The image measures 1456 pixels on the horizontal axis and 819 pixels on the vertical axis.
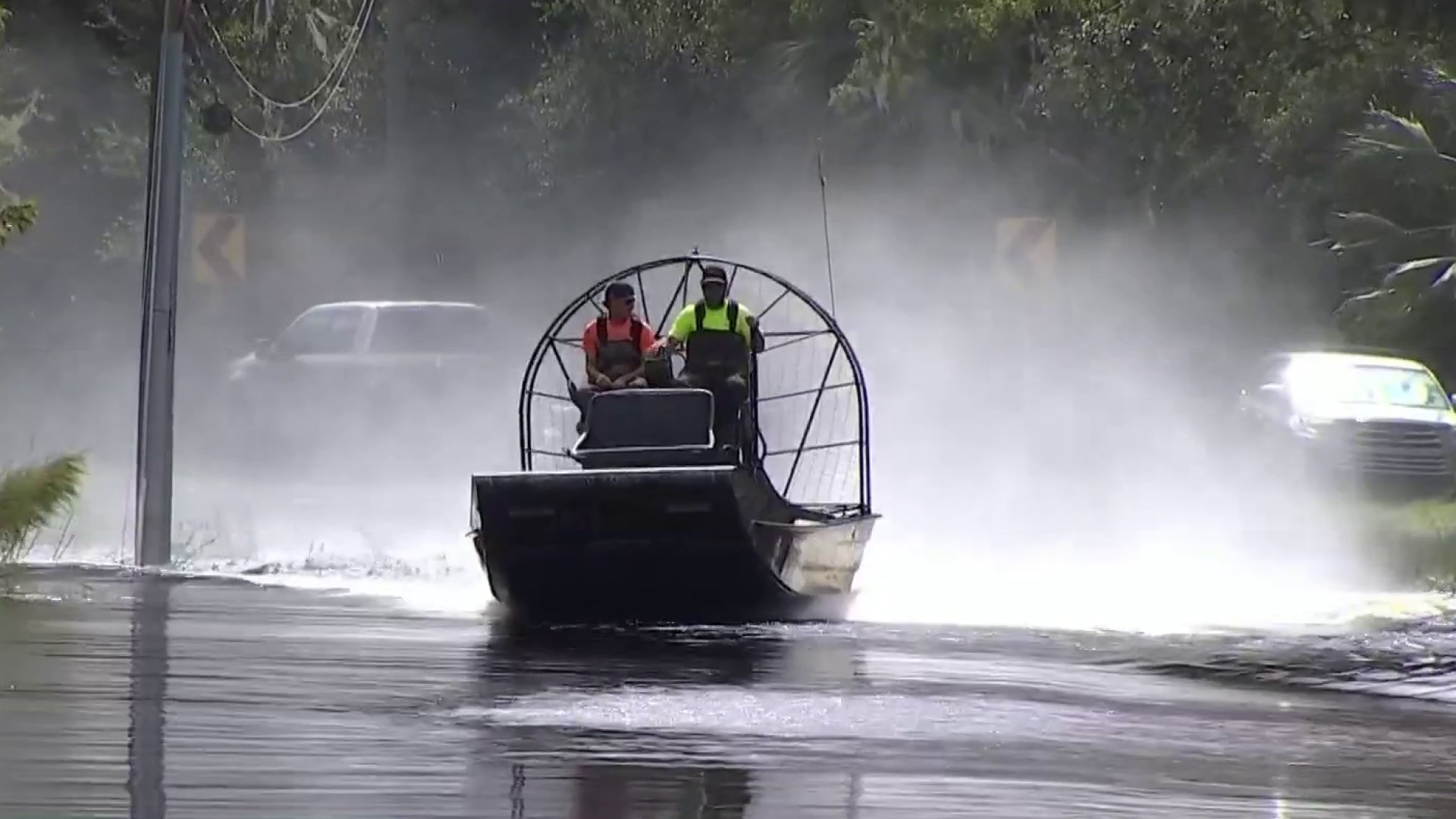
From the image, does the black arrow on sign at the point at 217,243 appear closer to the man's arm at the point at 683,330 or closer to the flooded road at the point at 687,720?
the flooded road at the point at 687,720

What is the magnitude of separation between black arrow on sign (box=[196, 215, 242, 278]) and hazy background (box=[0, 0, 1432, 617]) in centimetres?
135

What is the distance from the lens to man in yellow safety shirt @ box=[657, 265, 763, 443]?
1805 centimetres

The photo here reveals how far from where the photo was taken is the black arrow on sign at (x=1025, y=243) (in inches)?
883

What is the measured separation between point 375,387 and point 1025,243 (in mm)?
11046

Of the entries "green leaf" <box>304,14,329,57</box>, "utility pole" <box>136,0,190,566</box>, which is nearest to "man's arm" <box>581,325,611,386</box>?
"utility pole" <box>136,0,190,566</box>

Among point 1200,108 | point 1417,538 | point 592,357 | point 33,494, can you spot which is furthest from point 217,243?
point 1200,108

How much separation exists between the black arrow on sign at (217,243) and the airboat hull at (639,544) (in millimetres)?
5518

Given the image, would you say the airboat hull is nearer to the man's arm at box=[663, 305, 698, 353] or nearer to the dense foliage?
the man's arm at box=[663, 305, 698, 353]

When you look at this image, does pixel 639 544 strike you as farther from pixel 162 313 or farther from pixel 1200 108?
pixel 1200 108

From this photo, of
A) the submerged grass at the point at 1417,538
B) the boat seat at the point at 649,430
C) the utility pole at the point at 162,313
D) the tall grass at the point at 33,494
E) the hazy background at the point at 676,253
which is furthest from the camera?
the hazy background at the point at 676,253

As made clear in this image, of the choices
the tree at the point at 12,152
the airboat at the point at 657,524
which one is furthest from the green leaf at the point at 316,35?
the airboat at the point at 657,524

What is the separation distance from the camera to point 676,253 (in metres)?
38.5

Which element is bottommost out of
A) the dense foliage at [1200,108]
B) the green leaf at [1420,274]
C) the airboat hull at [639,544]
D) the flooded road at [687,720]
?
the flooded road at [687,720]

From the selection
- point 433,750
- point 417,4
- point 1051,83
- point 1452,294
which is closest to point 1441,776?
point 433,750
